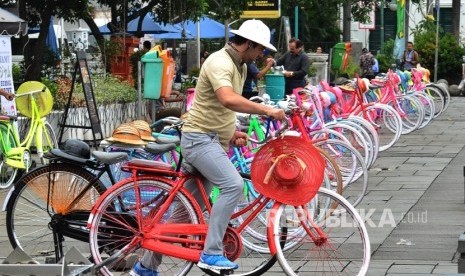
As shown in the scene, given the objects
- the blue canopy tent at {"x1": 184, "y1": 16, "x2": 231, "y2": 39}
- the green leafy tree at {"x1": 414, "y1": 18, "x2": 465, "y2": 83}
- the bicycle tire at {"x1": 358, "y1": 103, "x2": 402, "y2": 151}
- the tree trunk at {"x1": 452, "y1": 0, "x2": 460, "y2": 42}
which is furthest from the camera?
the tree trunk at {"x1": 452, "y1": 0, "x2": 460, "y2": 42}

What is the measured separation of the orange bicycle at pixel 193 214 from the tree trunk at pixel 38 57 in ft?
38.8

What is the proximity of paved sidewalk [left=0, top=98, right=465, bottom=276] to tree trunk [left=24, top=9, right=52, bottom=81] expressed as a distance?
19.6ft

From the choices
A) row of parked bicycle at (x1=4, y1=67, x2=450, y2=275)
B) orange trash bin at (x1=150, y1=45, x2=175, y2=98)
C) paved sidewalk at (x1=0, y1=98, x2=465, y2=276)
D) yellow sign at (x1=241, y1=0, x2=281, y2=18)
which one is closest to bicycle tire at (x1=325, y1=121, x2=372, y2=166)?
paved sidewalk at (x1=0, y1=98, x2=465, y2=276)

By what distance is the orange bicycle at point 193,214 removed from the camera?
717 cm

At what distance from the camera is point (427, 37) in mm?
39625

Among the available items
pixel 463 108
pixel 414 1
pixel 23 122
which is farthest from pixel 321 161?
pixel 414 1

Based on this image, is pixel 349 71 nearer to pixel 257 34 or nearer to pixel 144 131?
pixel 144 131

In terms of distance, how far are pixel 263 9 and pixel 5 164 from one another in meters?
14.6

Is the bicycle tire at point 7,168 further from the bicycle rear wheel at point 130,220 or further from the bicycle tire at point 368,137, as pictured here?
the bicycle rear wheel at point 130,220

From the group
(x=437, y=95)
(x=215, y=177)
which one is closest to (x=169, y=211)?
(x=215, y=177)

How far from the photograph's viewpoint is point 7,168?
42.1 feet

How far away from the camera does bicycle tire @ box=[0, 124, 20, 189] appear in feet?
41.3

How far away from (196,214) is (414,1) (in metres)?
37.6

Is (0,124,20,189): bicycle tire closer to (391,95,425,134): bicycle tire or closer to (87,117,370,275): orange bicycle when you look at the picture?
(87,117,370,275): orange bicycle
